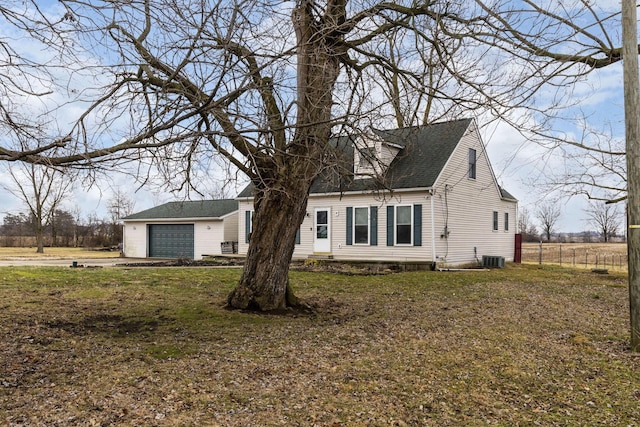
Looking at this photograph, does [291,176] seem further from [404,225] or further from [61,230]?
[61,230]

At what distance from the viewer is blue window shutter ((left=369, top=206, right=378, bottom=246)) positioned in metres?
17.7

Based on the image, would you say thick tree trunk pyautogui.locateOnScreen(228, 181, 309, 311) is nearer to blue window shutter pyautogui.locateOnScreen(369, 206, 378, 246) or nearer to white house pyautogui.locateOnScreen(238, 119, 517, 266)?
white house pyautogui.locateOnScreen(238, 119, 517, 266)

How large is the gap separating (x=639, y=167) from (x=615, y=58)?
5.18 ft

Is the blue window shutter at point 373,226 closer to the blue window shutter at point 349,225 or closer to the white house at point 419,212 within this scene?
the white house at point 419,212

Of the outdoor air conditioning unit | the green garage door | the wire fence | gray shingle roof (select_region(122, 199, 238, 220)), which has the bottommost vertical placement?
the wire fence

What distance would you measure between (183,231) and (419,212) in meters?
14.0

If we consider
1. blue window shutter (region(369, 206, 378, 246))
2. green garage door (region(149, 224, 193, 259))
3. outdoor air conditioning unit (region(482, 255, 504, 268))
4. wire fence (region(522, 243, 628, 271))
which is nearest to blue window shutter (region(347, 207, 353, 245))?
blue window shutter (region(369, 206, 378, 246))

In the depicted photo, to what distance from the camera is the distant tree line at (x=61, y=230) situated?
39.2m

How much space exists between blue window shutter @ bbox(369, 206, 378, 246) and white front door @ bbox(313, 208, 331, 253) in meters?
1.82

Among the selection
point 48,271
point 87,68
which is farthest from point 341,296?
point 48,271

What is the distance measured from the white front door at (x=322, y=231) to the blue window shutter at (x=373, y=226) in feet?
5.98

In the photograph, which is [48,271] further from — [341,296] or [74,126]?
[74,126]

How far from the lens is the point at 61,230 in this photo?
4225 cm

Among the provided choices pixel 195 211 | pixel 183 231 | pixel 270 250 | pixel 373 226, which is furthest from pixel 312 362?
pixel 183 231
